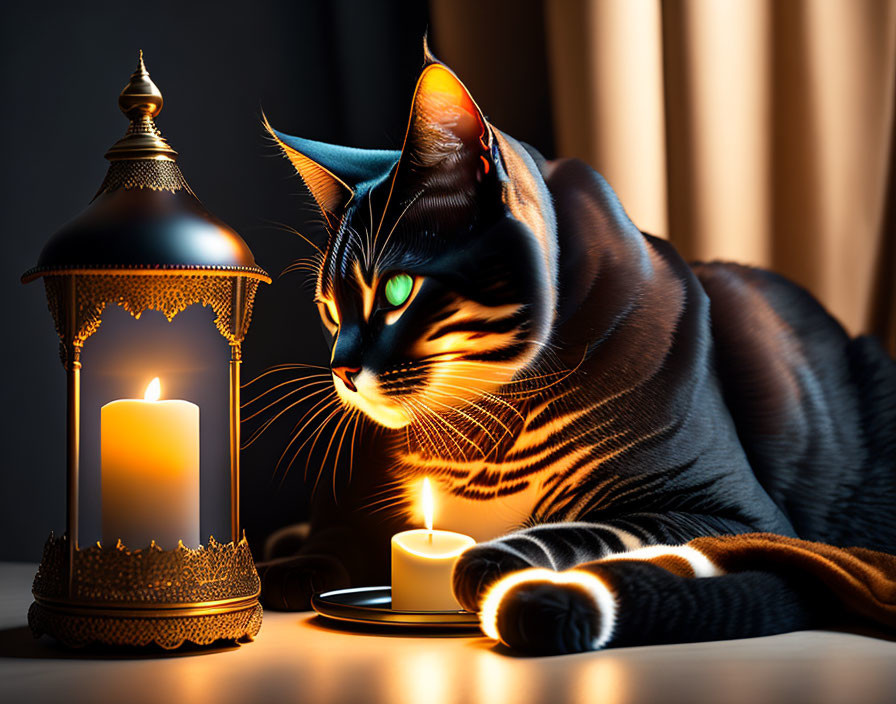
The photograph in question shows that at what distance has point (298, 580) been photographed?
109 cm

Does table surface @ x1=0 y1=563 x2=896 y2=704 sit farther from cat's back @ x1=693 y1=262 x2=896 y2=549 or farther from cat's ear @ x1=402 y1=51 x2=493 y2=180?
cat's ear @ x1=402 y1=51 x2=493 y2=180

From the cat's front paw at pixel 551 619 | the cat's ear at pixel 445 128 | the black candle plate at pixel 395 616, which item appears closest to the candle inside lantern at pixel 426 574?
the black candle plate at pixel 395 616

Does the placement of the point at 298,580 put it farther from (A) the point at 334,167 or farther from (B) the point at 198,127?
→ (B) the point at 198,127

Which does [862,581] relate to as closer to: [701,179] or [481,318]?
[481,318]

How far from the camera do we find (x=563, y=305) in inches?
43.9

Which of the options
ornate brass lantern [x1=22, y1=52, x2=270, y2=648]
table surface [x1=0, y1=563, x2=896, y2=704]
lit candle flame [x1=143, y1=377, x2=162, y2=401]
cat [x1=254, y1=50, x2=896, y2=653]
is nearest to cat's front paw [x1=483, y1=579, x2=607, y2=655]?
table surface [x1=0, y1=563, x2=896, y2=704]

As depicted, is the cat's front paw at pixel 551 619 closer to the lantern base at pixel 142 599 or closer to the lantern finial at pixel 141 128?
the lantern base at pixel 142 599

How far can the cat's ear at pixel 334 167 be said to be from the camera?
1201 mm

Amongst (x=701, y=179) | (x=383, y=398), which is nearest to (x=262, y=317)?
(x=383, y=398)

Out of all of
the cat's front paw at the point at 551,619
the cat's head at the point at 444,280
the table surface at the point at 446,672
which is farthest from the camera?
the cat's head at the point at 444,280

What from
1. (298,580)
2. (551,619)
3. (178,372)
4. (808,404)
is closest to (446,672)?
(551,619)

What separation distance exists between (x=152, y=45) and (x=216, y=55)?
0.09 metres

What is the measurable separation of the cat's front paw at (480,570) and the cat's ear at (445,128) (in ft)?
1.28

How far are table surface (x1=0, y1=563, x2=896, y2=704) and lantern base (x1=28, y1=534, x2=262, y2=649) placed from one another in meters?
0.02
